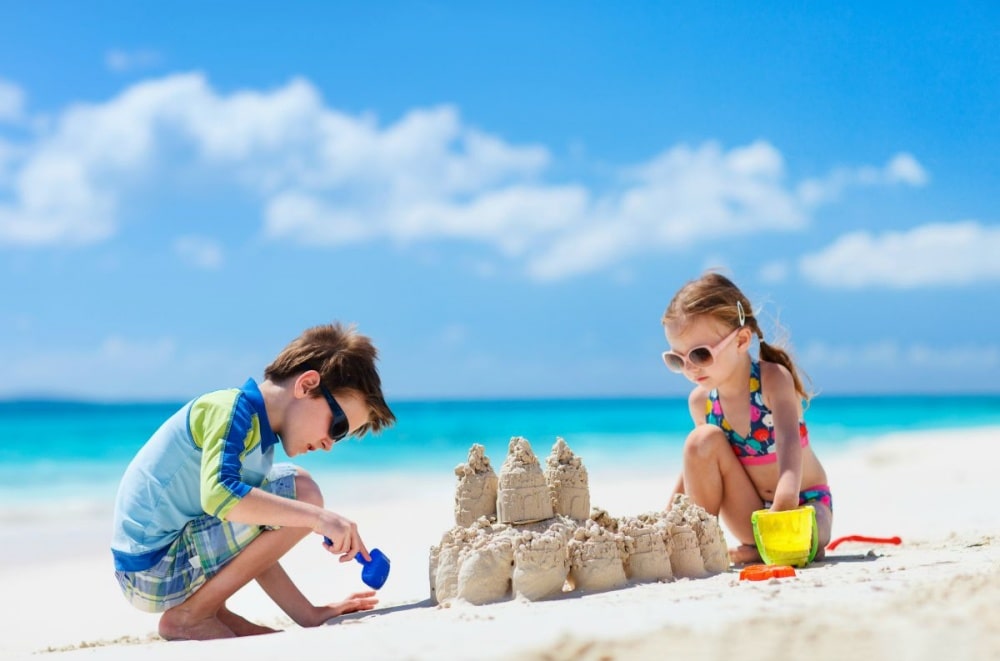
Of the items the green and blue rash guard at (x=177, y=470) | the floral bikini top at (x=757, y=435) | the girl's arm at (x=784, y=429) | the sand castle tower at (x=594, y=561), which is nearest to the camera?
the sand castle tower at (x=594, y=561)

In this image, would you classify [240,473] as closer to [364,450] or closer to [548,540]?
[548,540]

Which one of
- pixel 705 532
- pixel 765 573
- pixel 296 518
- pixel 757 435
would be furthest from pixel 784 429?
pixel 296 518

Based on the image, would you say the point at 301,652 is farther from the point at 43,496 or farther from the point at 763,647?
the point at 43,496

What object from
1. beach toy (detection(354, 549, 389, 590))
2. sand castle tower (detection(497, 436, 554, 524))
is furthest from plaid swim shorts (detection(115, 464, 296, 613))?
sand castle tower (detection(497, 436, 554, 524))

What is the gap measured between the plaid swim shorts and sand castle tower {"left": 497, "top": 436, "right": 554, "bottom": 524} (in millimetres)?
898

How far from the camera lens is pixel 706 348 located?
12.9ft

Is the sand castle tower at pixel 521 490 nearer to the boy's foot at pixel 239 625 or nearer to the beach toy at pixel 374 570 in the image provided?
the beach toy at pixel 374 570

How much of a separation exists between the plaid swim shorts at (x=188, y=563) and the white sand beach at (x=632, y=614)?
0.18m

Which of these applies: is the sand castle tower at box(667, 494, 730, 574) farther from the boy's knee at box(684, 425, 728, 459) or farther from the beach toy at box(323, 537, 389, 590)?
the beach toy at box(323, 537, 389, 590)

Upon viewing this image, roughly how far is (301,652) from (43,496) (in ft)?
35.5

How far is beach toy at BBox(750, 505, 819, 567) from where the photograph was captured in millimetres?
3557

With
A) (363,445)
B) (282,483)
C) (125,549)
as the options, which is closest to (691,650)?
(282,483)

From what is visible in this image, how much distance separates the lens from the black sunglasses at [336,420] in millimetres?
3311

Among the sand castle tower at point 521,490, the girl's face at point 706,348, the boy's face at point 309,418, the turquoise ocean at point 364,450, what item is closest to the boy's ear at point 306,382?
the boy's face at point 309,418
